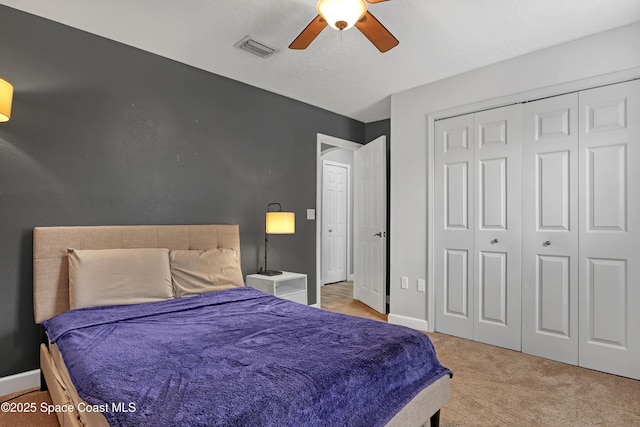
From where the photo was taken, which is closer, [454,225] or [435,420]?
[435,420]

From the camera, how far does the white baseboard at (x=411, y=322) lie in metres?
3.62

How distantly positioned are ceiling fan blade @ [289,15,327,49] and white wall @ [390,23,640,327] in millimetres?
1843

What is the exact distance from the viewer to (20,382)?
2316 millimetres

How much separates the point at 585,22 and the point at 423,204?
1901mm

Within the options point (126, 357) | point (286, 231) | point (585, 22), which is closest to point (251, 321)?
point (126, 357)

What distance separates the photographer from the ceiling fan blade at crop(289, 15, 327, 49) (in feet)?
6.63

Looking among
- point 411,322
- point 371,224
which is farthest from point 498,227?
point 371,224

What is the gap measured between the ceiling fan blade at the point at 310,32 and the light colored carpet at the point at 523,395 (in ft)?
7.80

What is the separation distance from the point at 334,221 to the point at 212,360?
5103mm

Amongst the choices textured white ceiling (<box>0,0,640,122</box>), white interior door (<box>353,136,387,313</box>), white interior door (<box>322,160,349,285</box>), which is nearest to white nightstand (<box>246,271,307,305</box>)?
white interior door (<box>353,136,387,313</box>)

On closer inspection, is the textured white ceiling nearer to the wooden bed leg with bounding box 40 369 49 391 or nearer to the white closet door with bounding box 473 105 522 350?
the white closet door with bounding box 473 105 522 350

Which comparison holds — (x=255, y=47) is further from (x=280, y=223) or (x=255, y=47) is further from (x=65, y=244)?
(x=65, y=244)

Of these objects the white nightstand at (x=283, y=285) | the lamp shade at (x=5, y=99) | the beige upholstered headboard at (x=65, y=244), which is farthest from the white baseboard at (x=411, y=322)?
the lamp shade at (x=5, y=99)

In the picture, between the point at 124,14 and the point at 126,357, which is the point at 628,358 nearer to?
the point at 126,357
